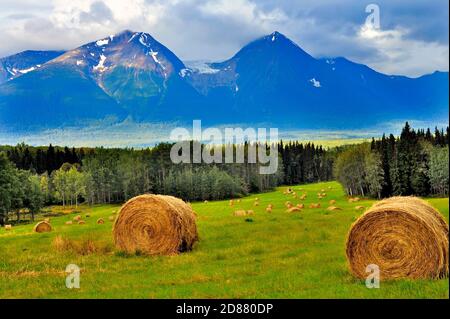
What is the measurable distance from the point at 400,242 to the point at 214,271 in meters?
5.70

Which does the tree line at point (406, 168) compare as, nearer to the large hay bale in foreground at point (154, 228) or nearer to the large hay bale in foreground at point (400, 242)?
the large hay bale in foreground at point (154, 228)

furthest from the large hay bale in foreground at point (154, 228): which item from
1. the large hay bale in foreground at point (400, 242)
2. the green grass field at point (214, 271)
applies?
the large hay bale in foreground at point (400, 242)

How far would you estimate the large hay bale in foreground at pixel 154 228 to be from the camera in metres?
21.7

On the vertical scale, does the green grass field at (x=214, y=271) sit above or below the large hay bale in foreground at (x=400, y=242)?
below

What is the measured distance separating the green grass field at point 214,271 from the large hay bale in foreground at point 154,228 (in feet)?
2.10

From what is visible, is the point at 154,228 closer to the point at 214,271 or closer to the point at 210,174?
the point at 214,271

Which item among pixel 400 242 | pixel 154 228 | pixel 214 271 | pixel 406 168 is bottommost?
pixel 214 271

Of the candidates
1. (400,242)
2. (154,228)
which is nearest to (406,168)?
(154,228)

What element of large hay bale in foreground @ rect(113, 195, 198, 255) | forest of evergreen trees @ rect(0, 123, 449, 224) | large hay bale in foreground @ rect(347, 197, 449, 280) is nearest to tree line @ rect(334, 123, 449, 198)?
forest of evergreen trees @ rect(0, 123, 449, 224)

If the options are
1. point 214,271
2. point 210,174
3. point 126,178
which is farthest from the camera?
point 126,178

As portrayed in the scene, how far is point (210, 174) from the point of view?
4535 inches

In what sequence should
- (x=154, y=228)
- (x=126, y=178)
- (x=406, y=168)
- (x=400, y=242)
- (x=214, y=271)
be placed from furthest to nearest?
(x=126, y=178), (x=406, y=168), (x=154, y=228), (x=214, y=271), (x=400, y=242)

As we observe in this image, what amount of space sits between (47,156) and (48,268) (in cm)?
15136
